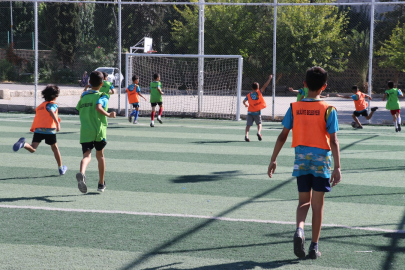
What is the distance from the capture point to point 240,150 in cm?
1124

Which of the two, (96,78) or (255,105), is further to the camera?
(255,105)

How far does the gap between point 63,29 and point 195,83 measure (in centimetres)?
2308

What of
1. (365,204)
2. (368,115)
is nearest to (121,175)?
(365,204)

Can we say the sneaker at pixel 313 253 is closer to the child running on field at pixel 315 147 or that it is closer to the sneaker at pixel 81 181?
the child running on field at pixel 315 147

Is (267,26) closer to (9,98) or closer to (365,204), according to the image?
(9,98)

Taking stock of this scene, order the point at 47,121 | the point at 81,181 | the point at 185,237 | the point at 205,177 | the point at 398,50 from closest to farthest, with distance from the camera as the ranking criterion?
the point at 185,237
the point at 81,181
the point at 47,121
the point at 205,177
the point at 398,50

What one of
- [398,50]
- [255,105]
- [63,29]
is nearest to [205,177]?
[255,105]

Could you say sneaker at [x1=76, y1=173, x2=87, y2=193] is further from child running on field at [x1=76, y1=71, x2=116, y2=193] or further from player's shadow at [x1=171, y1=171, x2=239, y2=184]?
player's shadow at [x1=171, y1=171, x2=239, y2=184]

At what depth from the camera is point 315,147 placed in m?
4.38

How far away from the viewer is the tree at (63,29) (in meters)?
38.4

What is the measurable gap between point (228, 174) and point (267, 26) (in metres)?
23.1

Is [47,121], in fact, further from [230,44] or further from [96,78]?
[230,44]

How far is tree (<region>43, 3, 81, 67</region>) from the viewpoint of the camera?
38.4 m

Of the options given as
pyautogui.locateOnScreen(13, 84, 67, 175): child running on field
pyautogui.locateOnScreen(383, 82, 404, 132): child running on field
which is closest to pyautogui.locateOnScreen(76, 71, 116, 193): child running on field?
pyautogui.locateOnScreen(13, 84, 67, 175): child running on field
